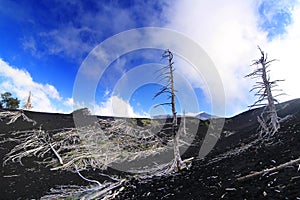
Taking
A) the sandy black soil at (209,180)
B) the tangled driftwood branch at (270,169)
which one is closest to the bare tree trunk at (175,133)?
the sandy black soil at (209,180)

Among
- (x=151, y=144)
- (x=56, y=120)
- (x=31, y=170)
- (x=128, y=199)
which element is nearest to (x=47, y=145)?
(x=31, y=170)

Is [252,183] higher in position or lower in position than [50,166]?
lower

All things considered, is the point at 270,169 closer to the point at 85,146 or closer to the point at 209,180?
the point at 209,180

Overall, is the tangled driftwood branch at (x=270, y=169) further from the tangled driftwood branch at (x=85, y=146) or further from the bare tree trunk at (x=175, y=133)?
the tangled driftwood branch at (x=85, y=146)

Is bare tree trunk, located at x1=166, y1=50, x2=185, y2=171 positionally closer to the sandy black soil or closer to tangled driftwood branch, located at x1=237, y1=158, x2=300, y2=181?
the sandy black soil

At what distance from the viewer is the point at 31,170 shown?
12.5 metres

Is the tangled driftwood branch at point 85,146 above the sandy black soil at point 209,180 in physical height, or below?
above

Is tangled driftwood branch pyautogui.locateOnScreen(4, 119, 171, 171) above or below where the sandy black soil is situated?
above

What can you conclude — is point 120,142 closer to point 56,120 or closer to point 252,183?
point 56,120

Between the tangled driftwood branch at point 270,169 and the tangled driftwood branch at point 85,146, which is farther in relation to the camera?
the tangled driftwood branch at point 85,146

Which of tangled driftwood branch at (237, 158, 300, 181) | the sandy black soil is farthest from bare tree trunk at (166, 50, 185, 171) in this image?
tangled driftwood branch at (237, 158, 300, 181)

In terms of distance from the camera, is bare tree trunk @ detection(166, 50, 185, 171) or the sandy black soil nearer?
the sandy black soil

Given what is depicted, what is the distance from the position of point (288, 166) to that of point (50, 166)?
12.1m

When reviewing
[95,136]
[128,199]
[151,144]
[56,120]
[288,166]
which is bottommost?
[128,199]
